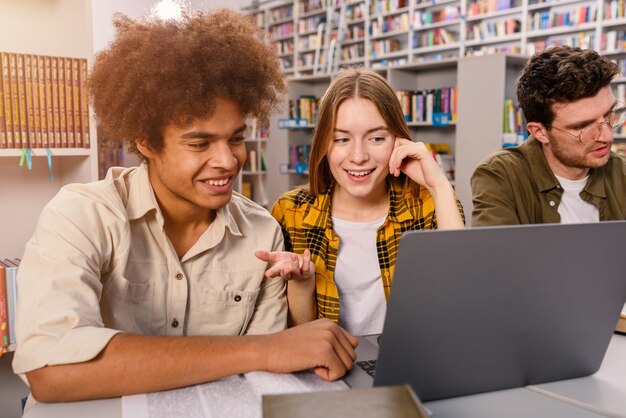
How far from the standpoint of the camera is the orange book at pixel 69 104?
6.89 ft

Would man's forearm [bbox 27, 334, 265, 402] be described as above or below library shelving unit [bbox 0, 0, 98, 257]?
below

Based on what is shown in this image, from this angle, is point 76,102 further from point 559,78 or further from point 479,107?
point 479,107

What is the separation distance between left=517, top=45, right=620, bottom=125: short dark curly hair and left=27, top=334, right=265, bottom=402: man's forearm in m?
1.41

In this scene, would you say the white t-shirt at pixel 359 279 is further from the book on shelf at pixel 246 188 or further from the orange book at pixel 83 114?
the book on shelf at pixel 246 188

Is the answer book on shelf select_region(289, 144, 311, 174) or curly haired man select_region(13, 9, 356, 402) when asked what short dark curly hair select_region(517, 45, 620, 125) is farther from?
book on shelf select_region(289, 144, 311, 174)

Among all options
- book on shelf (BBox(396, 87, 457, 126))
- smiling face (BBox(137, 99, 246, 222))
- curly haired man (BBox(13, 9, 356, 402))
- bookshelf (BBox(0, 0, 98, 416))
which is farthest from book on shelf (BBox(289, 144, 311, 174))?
smiling face (BBox(137, 99, 246, 222))

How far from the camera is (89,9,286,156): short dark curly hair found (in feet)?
3.72

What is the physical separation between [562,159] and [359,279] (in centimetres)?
82

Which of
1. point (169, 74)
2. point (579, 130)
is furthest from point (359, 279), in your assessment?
point (579, 130)

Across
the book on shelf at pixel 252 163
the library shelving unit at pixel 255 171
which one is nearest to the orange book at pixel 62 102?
the library shelving unit at pixel 255 171

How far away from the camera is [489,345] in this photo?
0.77 metres

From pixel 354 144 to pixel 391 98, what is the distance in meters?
0.19

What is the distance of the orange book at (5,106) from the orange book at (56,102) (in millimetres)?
145

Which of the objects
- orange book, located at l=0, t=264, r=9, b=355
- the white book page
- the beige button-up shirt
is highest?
the beige button-up shirt
